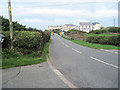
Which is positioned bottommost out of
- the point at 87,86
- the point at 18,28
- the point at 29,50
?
the point at 87,86

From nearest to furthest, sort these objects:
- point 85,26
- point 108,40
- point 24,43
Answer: point 24,43, point 108,40, point 85,26

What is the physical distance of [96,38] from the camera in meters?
27.0

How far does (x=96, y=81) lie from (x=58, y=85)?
60.6 inches

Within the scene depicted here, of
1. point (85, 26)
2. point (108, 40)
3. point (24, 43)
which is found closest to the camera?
point (24, 43)

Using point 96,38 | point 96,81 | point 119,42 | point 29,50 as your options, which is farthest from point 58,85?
point 96,38

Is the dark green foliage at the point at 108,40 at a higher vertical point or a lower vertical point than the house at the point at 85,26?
lower

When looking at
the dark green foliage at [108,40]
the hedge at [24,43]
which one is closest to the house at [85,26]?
the dark green foliage at [108,40]

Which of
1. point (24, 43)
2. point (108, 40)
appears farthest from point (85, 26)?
point (24, 43)

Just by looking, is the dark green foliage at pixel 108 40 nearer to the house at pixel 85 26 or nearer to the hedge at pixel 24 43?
the hedge at pixel 24 43

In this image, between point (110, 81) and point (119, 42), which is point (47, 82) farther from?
point (119, 42)

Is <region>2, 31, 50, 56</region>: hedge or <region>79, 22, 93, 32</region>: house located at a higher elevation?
<region>79, 22, 93, 32</region>: house

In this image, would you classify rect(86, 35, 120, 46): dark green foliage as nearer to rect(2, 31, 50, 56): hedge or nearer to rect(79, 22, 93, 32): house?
rect(2, 31, 50, 56): hedge

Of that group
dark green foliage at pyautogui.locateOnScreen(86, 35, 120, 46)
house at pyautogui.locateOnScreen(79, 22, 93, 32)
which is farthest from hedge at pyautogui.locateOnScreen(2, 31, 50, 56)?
house at pyautogui.locateOnScreen(79, 22, 93, 32)

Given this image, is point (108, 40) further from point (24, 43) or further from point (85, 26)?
point (85, 26)
